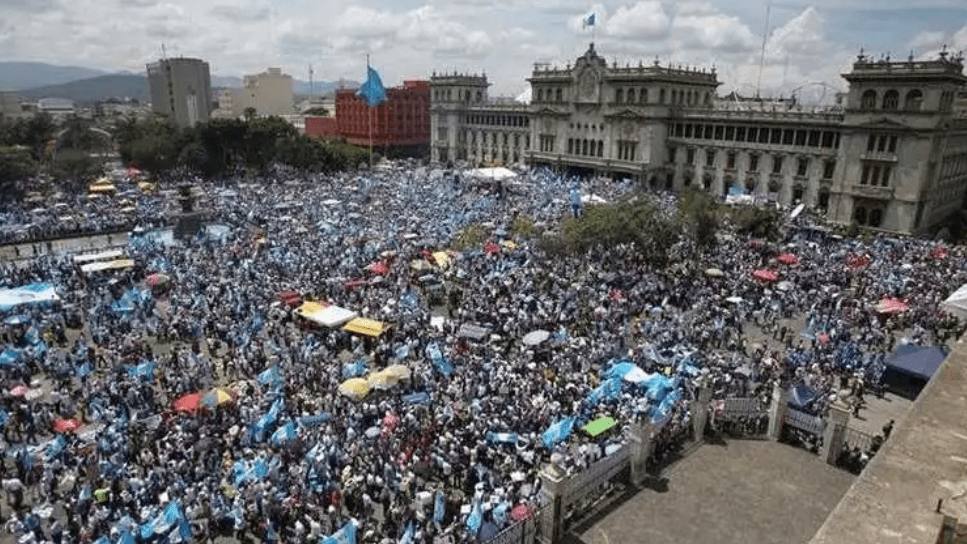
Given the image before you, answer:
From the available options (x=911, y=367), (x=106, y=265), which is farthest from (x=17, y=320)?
(x=911, y=367)

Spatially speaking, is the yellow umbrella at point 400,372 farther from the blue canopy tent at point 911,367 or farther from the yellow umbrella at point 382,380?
the blue canopy tent at point 911,367

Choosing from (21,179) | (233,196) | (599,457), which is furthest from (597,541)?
(21,179)

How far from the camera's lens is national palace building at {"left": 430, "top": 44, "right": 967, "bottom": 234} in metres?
52.7

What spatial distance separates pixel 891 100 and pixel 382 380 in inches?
2031

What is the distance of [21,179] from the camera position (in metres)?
70.2

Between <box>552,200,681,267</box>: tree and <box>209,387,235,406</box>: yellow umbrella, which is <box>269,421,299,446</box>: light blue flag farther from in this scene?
<box>552,200,681,267</box>: tree

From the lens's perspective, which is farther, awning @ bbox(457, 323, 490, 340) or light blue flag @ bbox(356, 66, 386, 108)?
light blue flag @ bbox(356, 66, 386, 108)

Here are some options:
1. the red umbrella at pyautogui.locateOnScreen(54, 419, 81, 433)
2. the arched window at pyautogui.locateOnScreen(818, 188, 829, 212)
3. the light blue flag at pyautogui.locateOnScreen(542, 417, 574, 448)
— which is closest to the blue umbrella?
the red umbrella at pyautogui.locateOnScreen(54, 419, 81, 433)

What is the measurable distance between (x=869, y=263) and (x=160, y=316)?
4230 centimetres

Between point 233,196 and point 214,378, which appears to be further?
point 233,196

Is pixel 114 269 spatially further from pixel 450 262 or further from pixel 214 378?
pixel 450 262

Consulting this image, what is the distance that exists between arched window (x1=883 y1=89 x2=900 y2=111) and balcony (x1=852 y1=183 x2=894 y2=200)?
669 cm

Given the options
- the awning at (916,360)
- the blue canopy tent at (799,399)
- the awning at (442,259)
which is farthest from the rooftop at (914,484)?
the awning at (442,259)

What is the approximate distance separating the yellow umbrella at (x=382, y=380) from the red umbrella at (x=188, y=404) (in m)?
5.77
